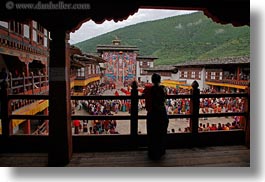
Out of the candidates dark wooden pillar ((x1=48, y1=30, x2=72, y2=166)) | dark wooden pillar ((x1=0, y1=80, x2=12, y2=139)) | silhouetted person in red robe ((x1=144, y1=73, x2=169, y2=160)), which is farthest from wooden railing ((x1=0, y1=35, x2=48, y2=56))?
silhouetted person in red robe ((x1=144, y1=73, x2=169, y2=160))

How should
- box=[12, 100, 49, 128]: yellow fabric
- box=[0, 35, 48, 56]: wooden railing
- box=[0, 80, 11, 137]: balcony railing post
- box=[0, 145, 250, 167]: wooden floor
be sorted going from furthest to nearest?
box=[0, 35, 48, 56]: wooden railing → box=[12, 100, 49, 128]: yellow fabric → box=[0, 80, 11, 137]: balcony railing post → box=[0, 145, 250, 167]: wooden floor

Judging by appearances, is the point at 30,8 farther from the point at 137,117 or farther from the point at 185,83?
the point at 185,83

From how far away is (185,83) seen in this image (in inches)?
1377

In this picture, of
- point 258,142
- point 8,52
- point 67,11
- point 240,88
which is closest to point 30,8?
point 67,11

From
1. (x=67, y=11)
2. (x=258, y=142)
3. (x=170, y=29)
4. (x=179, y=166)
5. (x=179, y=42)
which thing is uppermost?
(x=170, y=29)

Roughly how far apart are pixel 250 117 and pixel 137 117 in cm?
214

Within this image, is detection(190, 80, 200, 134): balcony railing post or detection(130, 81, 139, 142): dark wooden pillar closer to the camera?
detection(130, 81, 139, 142): dark wooden pillar

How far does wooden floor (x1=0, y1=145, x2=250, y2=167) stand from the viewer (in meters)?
3.69

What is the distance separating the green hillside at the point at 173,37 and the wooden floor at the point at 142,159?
250ft

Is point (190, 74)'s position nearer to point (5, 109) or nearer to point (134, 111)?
point (134, 111)

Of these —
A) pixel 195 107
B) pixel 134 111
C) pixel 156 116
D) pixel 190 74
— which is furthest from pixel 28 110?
pixel 190 74

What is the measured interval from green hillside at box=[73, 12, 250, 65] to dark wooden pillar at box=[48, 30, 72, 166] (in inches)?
3029

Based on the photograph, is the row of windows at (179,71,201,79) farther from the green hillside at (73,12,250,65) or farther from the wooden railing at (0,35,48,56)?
the green hillside at (73,12,250,65)

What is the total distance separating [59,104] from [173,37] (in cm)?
10310
